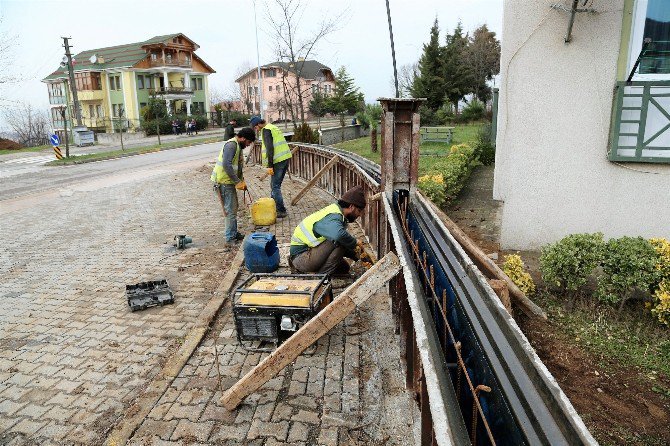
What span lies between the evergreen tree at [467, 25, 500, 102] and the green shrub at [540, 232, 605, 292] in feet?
→ 115

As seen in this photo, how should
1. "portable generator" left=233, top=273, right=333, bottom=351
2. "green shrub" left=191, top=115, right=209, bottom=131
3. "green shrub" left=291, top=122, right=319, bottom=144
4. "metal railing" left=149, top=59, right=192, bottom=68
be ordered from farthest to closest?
"metal railing" left=149, top=59, right=192, bottom=68
"green shrub" left=191, top=115, right=209, bottom=131
"green shrub" left=291, top=122, right=319, bottom=144
"portable generator" left=233, top=273, right=333, bottom=351

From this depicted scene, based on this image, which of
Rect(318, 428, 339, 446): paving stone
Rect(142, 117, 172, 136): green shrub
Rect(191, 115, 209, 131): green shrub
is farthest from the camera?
Rect(191, 115, 209, 131): green shrub

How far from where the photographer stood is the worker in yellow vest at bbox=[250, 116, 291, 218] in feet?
33.3

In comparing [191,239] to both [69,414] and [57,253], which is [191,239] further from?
[69,414]

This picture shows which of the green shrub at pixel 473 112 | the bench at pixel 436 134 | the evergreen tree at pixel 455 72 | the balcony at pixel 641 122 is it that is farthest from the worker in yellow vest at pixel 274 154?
the evergreen tree at pixel 455 72

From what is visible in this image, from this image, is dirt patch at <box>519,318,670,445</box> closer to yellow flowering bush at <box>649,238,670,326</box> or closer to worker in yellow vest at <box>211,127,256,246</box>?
yellow flowering bush at <box>649,238,670,326</box>

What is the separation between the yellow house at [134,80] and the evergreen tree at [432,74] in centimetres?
2615

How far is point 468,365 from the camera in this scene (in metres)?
2.85

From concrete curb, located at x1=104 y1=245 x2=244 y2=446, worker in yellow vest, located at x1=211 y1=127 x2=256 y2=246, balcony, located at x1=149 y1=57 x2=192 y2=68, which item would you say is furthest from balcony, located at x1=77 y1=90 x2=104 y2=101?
concrete curb, located at x1=104 y1=245 x2=244 y2=446

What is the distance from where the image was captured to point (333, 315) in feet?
13.1

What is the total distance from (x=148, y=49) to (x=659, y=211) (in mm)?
53290

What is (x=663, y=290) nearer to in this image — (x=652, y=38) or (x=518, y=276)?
(x=518, y=276)

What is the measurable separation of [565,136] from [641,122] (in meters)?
0.97

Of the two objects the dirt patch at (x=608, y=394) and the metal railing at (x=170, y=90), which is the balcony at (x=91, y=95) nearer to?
the metal railing at (x=170, y=90)
